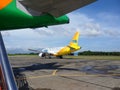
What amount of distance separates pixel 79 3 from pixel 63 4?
55 cm

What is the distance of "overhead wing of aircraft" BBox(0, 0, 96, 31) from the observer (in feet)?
26.2

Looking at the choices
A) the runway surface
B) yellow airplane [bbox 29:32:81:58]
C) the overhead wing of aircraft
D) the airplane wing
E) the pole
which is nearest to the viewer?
the pole

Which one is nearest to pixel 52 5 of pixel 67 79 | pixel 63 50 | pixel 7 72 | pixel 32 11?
pixel 32 11

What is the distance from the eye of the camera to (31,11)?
8.70 m

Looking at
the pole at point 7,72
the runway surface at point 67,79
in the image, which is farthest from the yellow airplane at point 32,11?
the pole at point 7,72

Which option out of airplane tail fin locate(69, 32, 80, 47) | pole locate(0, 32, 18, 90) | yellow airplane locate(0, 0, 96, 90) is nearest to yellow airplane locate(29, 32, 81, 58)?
airplane tail fin locate(69, 32, 80, 47)

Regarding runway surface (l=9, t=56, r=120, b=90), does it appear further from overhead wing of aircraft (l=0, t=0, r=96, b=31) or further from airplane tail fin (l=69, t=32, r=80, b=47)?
airplane tail fin (l=69, t=32, r=80, b=47)

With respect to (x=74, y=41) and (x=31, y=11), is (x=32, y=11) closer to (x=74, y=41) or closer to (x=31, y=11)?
(x=31, y=11)

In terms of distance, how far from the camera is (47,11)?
30.6ft

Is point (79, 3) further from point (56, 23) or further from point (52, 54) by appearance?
point (52, 54)

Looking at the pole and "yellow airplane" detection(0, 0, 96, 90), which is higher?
"yellow airplane" detection(0, 0, 96, 90)

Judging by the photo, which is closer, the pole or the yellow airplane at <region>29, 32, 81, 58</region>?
the pole

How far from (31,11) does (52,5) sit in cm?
77

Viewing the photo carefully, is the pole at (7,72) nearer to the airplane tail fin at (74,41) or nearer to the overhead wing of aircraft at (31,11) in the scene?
the overhead wing of aircraft at (31,11)
